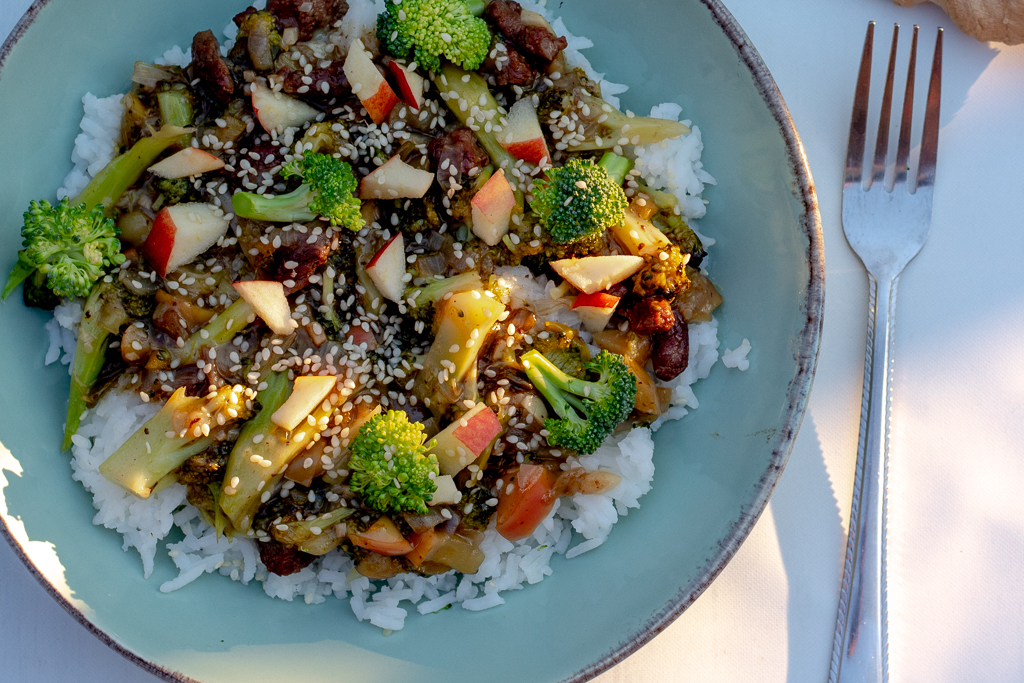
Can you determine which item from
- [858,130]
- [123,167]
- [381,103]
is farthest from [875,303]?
[123,167]

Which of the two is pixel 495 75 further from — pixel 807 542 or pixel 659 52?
pixel 807 542

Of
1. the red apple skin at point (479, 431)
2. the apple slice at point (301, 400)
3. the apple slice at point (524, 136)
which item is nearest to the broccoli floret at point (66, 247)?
the apple slice at point (301, 400)

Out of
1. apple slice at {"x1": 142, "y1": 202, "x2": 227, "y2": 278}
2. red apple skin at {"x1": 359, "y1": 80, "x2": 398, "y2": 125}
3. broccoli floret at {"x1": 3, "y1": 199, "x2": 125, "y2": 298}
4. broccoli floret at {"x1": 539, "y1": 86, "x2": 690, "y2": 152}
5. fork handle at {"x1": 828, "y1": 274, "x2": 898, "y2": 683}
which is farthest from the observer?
fork handle at {"x1": 828, "y1": 274, "x2": 898, "y2": 683}

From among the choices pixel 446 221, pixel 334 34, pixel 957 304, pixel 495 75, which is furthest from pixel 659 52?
pixel 957 304

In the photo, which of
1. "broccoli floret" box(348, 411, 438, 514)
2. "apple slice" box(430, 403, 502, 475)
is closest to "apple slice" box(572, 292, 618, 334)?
"apple slice" box(430, 403, 502, 475)

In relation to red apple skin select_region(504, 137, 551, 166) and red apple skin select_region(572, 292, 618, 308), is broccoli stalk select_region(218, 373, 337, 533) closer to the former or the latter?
red apple skin select_region(572, 292, 618, 308)

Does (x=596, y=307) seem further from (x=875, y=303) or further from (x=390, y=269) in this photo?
(x=875, y=303)
